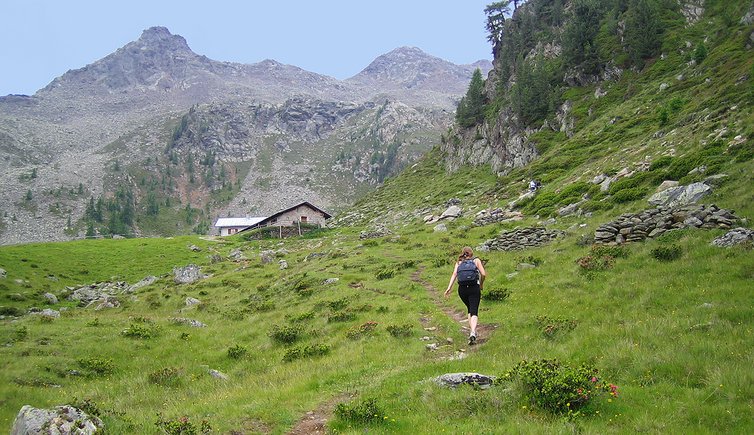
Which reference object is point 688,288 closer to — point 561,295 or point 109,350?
point 561,295

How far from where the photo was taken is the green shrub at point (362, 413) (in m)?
8.87

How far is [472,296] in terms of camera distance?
14664mm

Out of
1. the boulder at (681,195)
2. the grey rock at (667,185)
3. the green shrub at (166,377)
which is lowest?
the green shrub at (166,377)

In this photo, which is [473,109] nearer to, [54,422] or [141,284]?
[141,284]

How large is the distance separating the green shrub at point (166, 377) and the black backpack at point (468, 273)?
10252 millimetres

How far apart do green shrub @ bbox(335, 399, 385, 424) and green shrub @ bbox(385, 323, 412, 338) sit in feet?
22.6

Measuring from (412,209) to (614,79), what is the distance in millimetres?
40308

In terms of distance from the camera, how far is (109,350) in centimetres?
1927

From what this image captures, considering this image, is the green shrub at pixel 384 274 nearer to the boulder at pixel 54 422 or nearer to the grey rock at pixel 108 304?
the boulder at pixel 54 422

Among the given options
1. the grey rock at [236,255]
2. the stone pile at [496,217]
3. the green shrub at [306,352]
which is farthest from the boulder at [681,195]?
the grey rock at [236,255]

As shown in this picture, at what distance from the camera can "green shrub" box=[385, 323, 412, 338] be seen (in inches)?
637

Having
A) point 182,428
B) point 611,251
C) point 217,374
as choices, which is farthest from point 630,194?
point 182,428

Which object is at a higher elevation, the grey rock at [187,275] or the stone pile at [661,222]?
the stone pile at [661,222]

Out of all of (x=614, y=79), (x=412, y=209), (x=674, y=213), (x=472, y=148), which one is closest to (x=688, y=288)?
(x=674, y=213)
